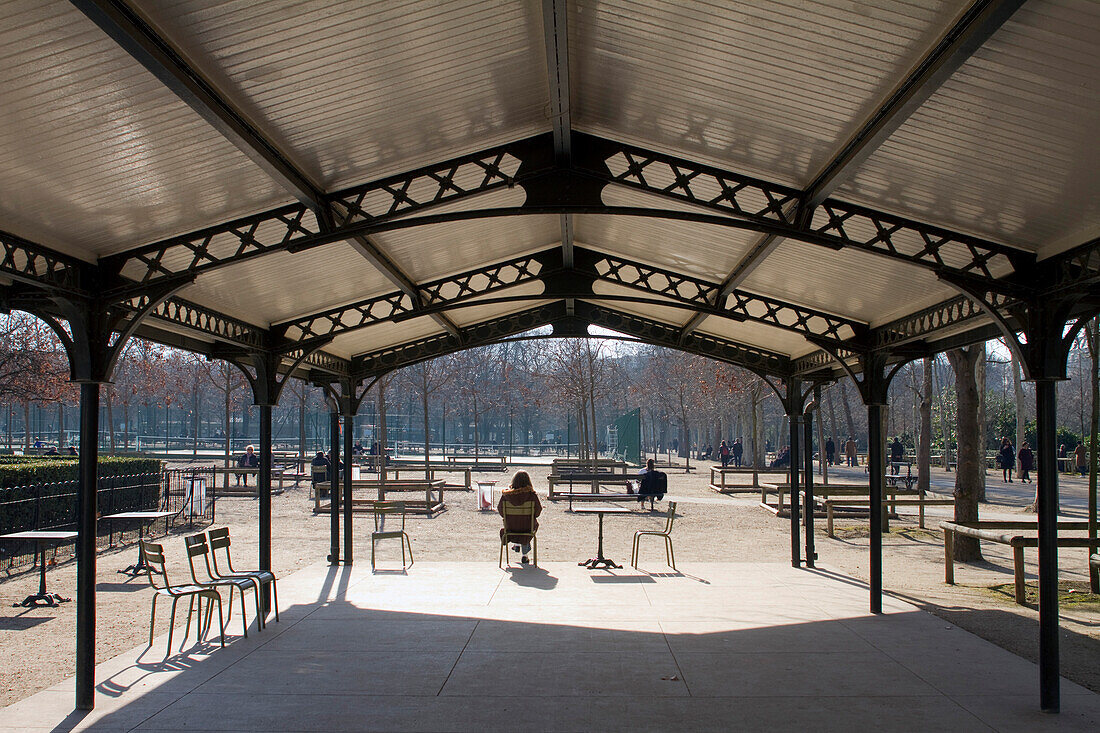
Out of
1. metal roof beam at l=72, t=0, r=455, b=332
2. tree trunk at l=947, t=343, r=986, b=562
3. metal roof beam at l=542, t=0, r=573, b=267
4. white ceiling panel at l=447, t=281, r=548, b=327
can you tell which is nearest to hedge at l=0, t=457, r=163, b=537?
white ceiling panel at l=447, t=281, r=548, b=327

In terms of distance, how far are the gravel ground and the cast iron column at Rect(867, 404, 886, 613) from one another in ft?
2.79

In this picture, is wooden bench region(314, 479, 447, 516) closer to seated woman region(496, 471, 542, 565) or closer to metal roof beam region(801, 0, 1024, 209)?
seated woman region(496, 471, 542, 565)

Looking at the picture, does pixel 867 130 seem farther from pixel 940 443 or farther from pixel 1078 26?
pixel 940 443

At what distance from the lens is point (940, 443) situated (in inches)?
1736

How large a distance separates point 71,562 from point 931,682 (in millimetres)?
12481

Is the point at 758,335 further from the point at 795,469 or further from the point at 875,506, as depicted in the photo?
the point at 875,506

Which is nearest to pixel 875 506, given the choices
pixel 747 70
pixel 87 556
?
pixel 747 70

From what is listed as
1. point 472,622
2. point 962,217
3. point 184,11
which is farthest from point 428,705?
point 962,217

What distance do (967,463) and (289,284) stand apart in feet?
37.8

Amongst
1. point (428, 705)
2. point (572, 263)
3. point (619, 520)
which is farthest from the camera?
point (619, 520)

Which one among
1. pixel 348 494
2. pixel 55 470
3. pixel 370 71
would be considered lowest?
pixel 348 494

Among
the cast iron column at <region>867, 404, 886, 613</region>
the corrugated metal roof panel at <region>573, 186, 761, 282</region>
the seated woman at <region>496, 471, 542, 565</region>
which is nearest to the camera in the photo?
the corrugated metal roof panel at <region>573, 186, 761, 282</region>

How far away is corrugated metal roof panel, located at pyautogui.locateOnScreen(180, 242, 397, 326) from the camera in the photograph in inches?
335

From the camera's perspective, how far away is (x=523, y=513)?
1261 cm
